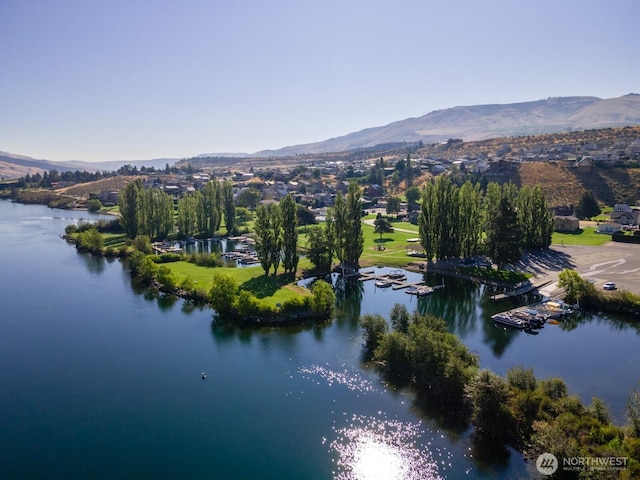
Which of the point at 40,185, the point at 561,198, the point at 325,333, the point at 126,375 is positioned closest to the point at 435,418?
the point at 325,333

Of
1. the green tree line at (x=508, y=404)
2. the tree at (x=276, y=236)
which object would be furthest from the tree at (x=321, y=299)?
the tree at (x=276, y=236)

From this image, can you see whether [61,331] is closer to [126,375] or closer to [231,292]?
[126,375]

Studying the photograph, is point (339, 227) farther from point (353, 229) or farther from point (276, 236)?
point (276, 236)

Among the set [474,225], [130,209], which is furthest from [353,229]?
[130,209]

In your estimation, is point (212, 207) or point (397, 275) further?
point (212, 207)

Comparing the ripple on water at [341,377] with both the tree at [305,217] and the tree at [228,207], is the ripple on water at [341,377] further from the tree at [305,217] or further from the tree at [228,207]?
the tree at [305,217]
